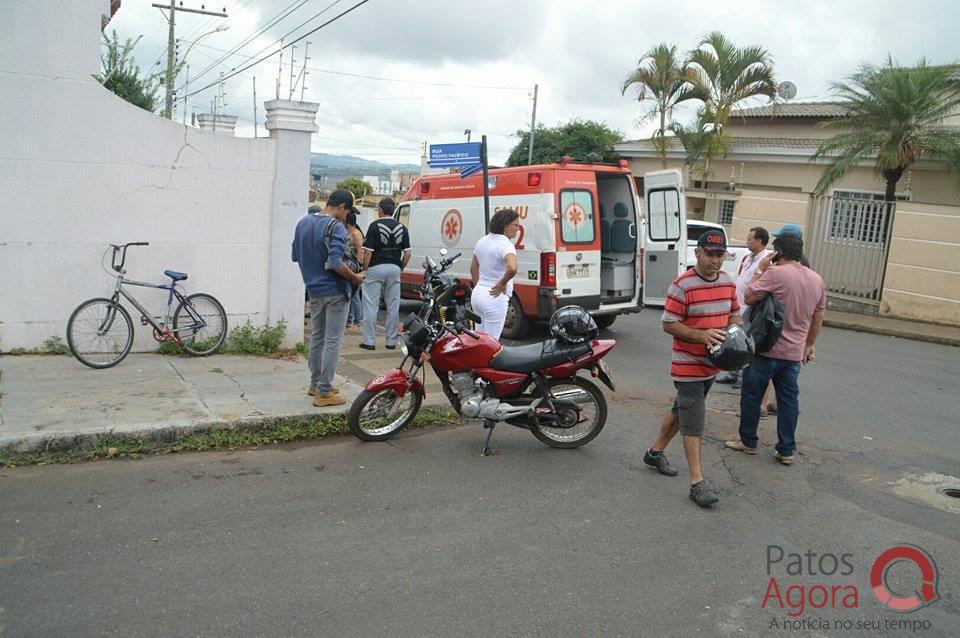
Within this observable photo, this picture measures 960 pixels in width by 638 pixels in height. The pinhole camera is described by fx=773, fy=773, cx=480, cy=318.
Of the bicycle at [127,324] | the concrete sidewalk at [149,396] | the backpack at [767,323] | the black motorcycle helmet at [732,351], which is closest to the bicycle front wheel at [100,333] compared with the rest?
the bicycle at [127,324]

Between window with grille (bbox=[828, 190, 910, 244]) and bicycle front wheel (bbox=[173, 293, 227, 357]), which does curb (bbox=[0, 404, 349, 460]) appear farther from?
window with grille (bbox=[828, 190, 910, 244])

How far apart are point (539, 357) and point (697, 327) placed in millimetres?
1280

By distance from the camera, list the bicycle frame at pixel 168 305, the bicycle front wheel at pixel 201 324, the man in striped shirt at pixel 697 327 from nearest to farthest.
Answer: the man in striped shirt at pixel 697 327
the bicycle frame at pixel 168 305
the bicycle front wheel at pixel 201 324

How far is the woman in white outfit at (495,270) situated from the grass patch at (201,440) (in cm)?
133

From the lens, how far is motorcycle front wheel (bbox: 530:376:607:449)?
19.7ft

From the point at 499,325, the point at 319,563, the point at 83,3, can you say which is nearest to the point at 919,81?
the point at 499,325

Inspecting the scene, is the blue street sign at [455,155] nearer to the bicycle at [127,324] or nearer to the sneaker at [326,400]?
the bicycle at [127,324]

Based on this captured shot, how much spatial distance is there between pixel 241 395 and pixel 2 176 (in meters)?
3.06

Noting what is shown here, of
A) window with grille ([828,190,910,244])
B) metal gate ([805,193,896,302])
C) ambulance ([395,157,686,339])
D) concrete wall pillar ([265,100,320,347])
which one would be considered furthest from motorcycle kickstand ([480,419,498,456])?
window with grille ([828,190,910,244])

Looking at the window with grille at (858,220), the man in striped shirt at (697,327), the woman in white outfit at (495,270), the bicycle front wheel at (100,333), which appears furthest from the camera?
the window with grille at (858,220)

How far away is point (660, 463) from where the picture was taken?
561cm

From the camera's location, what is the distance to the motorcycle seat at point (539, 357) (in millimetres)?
5840

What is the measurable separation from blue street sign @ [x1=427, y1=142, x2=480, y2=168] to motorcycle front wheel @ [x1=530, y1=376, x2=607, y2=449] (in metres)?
5.03

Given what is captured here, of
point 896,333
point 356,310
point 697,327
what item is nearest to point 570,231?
point 356,310
